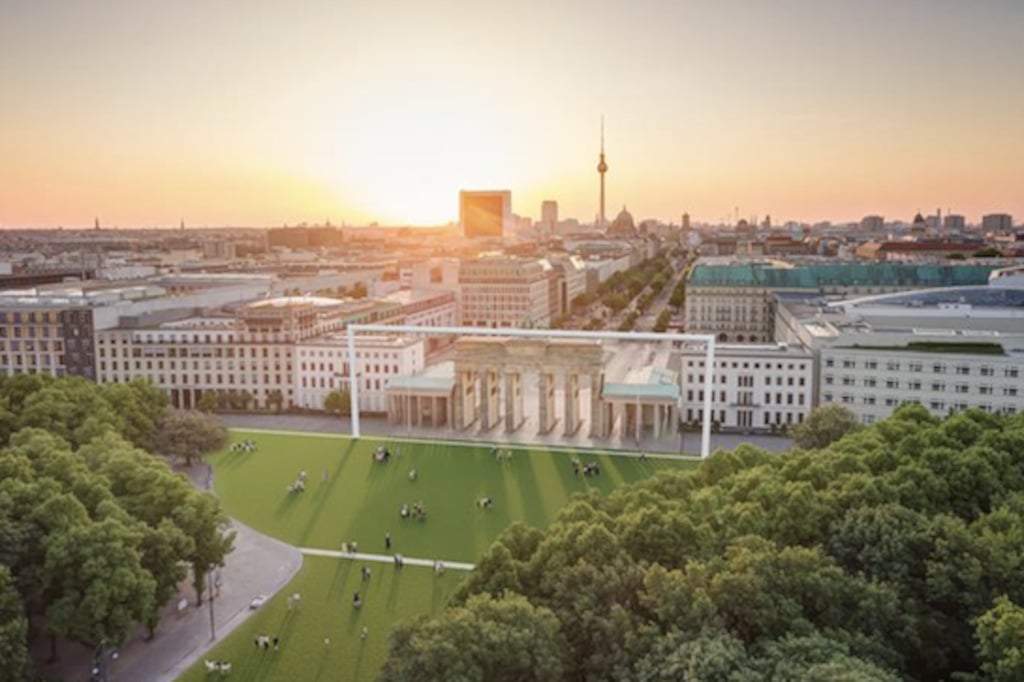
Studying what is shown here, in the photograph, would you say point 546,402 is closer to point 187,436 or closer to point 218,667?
point 187,436

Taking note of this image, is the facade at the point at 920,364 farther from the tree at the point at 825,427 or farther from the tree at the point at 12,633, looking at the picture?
the tree at the point at 12,633

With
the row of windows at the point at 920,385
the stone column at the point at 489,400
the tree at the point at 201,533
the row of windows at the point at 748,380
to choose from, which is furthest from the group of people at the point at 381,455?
the row of windows at the point at 920,385

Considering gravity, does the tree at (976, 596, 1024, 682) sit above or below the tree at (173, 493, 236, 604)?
above

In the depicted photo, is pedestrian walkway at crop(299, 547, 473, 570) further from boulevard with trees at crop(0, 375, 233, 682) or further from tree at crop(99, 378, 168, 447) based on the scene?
tree at crop(99, 378, 168, 447)

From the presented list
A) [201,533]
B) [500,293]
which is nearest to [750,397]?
[201,533]

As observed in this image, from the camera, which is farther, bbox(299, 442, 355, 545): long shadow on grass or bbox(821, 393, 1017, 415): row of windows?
bbox(821, 393, 1017, 415): row of windows

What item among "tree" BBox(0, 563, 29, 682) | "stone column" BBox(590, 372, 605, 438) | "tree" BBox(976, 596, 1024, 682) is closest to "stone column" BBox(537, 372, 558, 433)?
"stone column" BBox(590, 372, 605, 438)

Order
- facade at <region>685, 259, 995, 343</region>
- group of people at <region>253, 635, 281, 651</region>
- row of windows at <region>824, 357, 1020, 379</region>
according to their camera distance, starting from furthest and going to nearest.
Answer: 1. facade at <region>685, 259, 995, 343</region>
2. row of windows at <region>824, 357, 1020, 379</region>
3. group of people at <region>253, 635, 281, 651</region>
